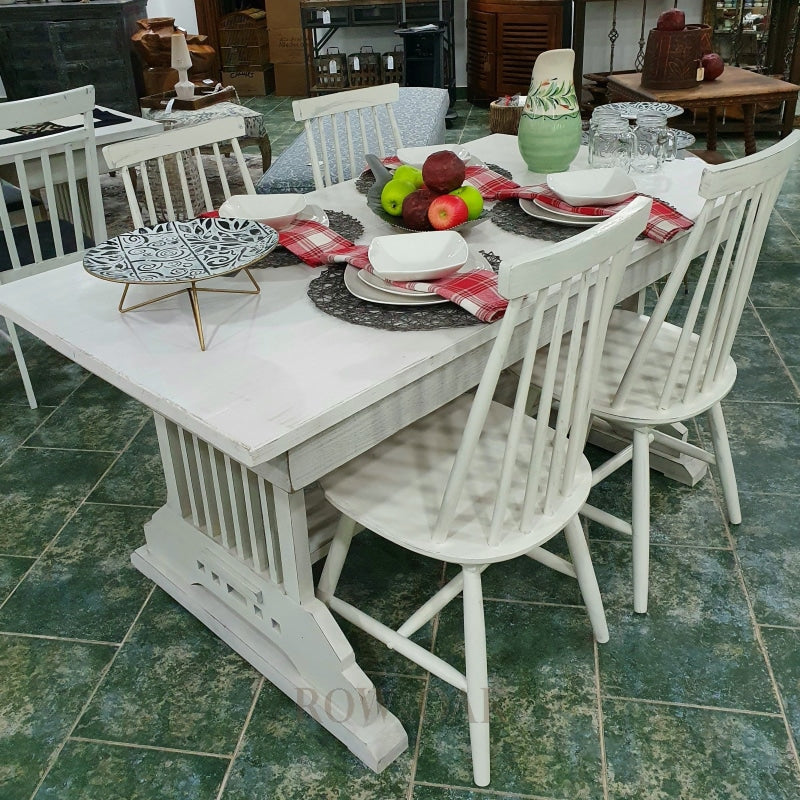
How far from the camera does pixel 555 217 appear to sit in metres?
1.78

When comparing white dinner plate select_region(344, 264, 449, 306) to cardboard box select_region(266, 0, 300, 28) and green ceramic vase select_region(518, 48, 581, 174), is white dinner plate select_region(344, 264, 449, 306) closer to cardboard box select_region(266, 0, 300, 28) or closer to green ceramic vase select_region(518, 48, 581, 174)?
green ceramic vase select_region(518, 48, 581, 174)

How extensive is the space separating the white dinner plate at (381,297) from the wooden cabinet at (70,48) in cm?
539

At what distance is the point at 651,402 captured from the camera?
1745mm

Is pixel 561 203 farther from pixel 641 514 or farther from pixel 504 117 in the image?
pixel 504 117

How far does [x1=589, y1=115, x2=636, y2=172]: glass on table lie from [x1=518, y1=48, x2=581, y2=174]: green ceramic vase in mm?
62

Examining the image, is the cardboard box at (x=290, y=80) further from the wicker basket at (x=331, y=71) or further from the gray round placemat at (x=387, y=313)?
the gray round placemat at (x=387, y=313)

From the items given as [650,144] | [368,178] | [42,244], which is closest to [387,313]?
[368,178]

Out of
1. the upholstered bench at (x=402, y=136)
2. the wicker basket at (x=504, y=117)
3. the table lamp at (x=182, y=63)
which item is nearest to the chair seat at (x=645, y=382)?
the upholstered bench at (x=402, y=136)

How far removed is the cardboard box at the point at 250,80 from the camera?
7.18m

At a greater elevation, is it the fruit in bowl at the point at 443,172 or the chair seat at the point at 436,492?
the fruit in bowl at the point at 443,172

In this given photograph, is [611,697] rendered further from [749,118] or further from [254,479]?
[749,118]

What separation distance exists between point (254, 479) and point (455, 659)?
56 cm

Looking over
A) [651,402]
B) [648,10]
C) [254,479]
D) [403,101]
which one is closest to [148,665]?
[254,479]

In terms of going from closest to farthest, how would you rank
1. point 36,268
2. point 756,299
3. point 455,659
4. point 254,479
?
1. point 254,479
2. point 455,659
3. point 36,268
4. point 756,299
